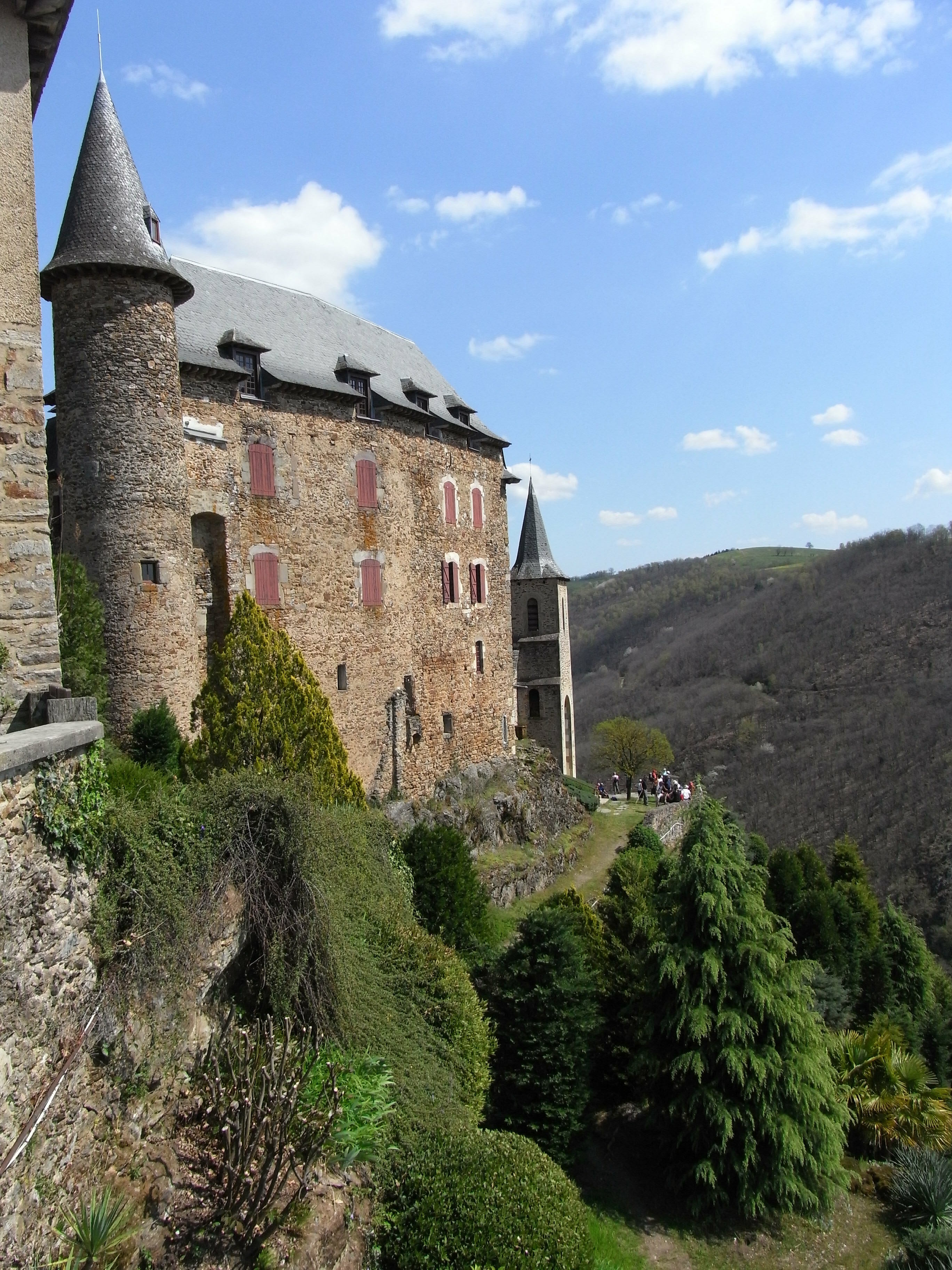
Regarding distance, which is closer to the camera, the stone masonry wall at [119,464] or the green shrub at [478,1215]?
the green shrub at [478,1215]

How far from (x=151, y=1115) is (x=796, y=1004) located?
11.1m

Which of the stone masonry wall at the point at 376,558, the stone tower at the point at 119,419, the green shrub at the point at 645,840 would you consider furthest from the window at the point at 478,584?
the stone tower at the point at 119,419

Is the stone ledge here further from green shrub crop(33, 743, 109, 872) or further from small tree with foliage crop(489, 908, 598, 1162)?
small tree with foliage crop(489, 908, 598, 1162)

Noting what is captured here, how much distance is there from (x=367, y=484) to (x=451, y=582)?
4937 millimetres

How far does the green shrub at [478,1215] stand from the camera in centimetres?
916

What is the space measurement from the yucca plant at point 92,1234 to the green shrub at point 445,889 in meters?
9.28

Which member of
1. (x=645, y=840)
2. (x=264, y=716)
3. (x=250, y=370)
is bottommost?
(x=645, y=840)

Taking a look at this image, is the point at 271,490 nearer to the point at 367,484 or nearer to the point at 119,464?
the point at 367,484

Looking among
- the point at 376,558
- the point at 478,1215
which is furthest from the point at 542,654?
the point at 478,1215

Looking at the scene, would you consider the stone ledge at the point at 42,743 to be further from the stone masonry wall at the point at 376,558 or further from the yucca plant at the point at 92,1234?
the stone masonry wall at the point at 376,558

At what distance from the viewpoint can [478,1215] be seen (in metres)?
9.36

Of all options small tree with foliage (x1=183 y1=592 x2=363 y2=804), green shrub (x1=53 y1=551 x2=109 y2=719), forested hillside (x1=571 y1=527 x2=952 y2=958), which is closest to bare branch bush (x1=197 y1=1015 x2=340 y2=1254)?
small tree with foliage (x1=183 y1=592 x2=363 y2=804)

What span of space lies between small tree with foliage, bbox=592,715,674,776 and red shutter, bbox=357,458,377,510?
25337 mm

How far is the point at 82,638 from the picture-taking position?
52.7ft
